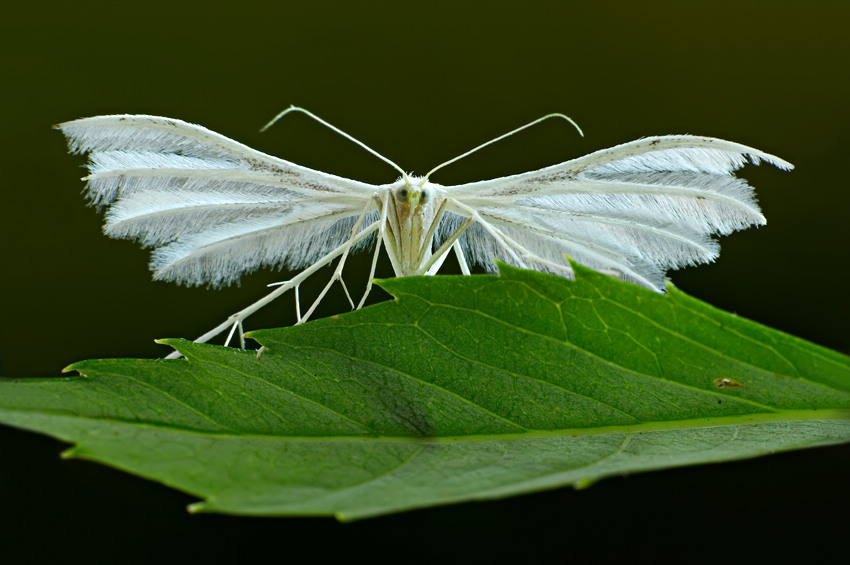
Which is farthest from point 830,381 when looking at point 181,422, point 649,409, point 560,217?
point 560,217

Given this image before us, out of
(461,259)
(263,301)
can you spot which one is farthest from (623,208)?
(263,301)

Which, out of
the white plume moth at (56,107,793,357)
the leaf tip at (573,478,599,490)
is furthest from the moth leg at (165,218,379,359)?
the leaf tip at (573,478,599,490)

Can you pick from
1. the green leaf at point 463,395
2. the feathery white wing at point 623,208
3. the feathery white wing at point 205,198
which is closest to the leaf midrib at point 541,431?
the green leaf at point 463,395

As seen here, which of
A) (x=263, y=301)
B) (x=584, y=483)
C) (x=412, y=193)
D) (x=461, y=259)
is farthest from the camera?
(x=461, y=259)

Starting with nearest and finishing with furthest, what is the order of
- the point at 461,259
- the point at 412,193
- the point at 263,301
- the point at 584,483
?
1. the point at 584,483
2. the point at 263,301
3. the point at 412,193
4. the point at 461,259

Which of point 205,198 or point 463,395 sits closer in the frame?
point 463,395

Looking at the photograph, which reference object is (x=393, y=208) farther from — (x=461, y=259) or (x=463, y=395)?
(x=463, y=395)

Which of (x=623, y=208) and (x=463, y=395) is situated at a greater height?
(x=623, y=208)
